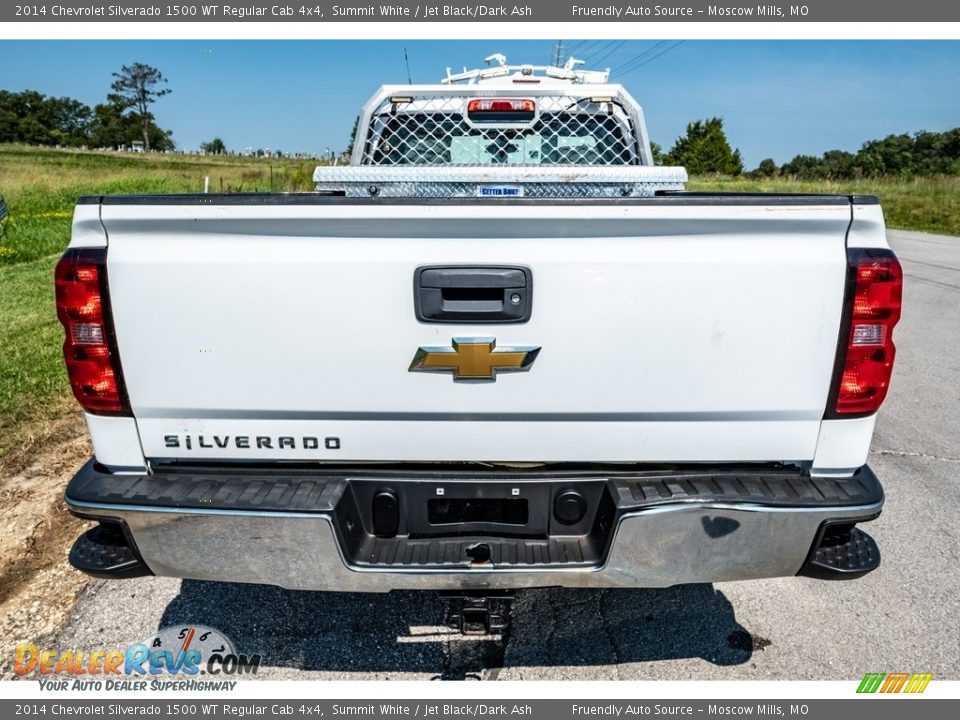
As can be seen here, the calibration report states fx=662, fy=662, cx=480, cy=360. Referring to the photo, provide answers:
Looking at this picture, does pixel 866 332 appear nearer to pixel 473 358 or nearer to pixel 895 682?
pixel 473 358

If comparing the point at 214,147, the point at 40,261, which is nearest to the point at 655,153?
the point at 40,261

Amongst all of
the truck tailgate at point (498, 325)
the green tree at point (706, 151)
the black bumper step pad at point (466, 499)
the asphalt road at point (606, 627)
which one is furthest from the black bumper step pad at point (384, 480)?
the green tree at point (706, 151)

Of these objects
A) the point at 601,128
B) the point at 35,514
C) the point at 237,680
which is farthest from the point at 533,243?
the point at 35,514

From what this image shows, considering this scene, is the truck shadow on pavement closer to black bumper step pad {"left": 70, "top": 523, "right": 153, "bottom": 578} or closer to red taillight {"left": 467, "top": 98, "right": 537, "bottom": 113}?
black bumper step pad {"left": 70, "top": 523, "right": 153, "bottom": 578}

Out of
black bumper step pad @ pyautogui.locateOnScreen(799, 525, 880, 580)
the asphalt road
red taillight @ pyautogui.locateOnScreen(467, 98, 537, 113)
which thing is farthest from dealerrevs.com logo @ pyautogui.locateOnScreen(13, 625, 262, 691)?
red taillight @ pyautogui.locateOnScreen(467, 98, 537, 113)

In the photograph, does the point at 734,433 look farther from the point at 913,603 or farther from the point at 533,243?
the point at 913,603

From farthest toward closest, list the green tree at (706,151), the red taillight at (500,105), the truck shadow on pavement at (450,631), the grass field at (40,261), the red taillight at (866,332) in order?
the green tree at (706,151) < the grass field at (40,261) < the red taillight at (500,105) < the truck shadow on pavement at (450,631) < the red taillight at (866,332)

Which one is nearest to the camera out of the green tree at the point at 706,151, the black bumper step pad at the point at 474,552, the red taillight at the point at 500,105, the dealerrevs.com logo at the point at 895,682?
the black bumper step pad at the point at 474,552

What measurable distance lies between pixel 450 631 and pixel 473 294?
1571 millimetres

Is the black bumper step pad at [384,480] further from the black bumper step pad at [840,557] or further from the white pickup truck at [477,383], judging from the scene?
the black bumper step pad at [840,557]

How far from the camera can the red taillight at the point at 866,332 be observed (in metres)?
2.01

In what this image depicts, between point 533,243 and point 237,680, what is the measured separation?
204 cm

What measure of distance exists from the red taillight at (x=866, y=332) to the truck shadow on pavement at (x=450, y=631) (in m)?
1.25

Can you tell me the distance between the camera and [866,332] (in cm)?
206
